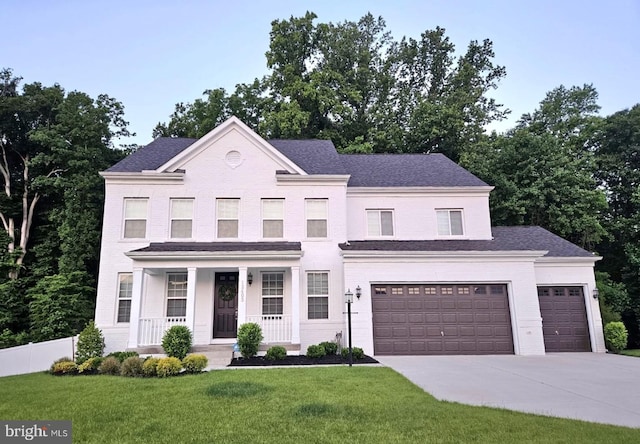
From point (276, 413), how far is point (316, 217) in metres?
10.3

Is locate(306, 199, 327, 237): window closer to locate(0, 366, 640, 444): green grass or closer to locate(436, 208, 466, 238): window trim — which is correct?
locate(436, 208, 466, 238): window trim

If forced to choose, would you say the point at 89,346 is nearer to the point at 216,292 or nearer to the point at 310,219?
the point at 216,292

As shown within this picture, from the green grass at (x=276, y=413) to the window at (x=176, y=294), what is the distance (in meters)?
5.58

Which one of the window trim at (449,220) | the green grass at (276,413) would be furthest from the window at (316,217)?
the green grass at (276,413)

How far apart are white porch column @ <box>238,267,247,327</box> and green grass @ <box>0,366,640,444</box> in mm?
4232

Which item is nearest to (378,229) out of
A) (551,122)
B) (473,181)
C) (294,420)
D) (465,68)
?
(473,181)

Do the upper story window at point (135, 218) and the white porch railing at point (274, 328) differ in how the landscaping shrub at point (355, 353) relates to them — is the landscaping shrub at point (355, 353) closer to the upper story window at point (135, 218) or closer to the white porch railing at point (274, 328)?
the white porch railing at point (274, 328)

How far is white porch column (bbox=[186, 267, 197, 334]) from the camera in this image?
43.4 feet

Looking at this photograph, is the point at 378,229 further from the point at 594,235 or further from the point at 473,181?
the point at 594,235

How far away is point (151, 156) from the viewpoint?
56.6 feet

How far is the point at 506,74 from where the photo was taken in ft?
109

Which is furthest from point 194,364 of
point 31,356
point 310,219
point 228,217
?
point 310,219

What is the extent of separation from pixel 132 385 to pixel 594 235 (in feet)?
75.4

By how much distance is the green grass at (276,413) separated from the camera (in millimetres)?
5184
